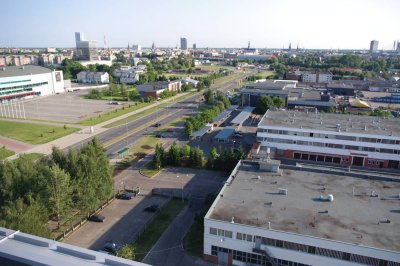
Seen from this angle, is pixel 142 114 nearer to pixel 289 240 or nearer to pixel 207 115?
pixel 207 115

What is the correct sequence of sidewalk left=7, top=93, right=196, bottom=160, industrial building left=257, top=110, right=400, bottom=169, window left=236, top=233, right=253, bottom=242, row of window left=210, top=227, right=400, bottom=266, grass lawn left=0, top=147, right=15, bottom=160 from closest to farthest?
row of window left=210, top=227, right=400, bottom=266
window left=236, top=233, right=253, bottom=242
industrial building left=257, top=110, right=400, bottom=169
grass lawn left=0, top=147, right=15, bottom=160
sidewalk left=7, top=93, right=196, bottom=160

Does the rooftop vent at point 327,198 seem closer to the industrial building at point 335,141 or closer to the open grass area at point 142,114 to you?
the industrial building at point 335,141

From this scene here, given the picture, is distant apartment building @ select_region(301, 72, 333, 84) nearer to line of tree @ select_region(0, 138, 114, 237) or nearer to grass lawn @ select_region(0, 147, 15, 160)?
grass lawn @ select_region(0, 147, 15, 160)

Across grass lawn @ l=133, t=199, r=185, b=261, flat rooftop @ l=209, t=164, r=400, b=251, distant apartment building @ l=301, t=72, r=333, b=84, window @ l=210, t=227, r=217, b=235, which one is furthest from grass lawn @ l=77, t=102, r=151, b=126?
distant apartment building @ l=301, t=72, r=333, b=84

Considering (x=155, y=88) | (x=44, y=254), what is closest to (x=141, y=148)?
(x=44, y=254)

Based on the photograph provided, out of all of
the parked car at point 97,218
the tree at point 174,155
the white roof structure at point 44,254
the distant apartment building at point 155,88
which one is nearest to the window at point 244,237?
the white roof structure at point 44,254
